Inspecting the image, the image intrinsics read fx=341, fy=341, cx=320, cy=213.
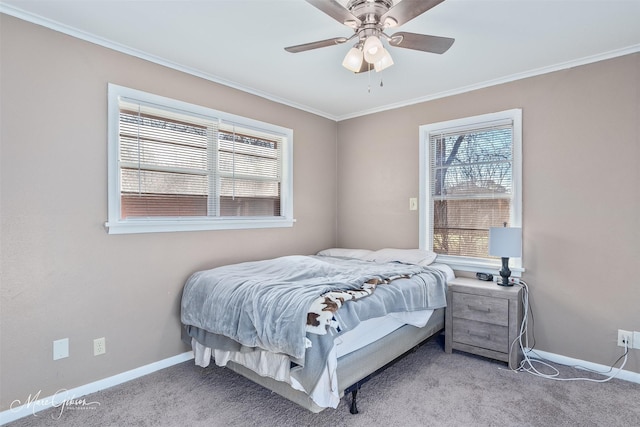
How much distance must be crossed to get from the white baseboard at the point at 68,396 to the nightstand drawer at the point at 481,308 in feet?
7.92

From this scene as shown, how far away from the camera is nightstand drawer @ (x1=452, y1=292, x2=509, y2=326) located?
8.82 ft

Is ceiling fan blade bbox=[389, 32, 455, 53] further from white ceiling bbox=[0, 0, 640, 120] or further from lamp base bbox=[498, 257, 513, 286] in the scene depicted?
lamp base bbox=[498, 257, 513, 286]

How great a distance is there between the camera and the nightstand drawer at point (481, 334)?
106 inches

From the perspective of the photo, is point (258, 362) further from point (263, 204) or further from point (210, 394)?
point (263, 204)

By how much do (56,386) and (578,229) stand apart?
391cm

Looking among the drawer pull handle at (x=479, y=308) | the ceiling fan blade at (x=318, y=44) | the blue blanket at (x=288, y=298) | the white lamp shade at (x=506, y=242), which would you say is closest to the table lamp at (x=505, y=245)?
the white lamp shade at (x=506, y=242)

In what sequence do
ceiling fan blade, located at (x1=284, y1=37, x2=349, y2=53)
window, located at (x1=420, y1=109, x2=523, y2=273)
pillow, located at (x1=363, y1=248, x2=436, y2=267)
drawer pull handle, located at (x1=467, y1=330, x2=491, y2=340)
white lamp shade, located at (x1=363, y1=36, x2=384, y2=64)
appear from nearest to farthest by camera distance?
white lamp shade, located at (x1=363, y1=36, x2=384, y2=64), ceiling fan blade, located at (x1=284, y1=37, x2=349, y2=53), drawer pull handle, located at (x1=467, y1=330, x2=491, y2=340), window, located at (x1=420, y1=109, x2=523, y2=273), pillow, located at (x1=363, y1=248, x2=436, y2=267)

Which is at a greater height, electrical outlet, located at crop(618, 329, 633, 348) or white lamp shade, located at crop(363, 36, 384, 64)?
white lamp shade, located at crop(363, 36, 384, 64)

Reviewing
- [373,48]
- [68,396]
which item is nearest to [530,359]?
[373,48]

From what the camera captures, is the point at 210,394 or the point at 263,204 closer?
the point at 210,394

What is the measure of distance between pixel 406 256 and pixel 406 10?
2.21 meters


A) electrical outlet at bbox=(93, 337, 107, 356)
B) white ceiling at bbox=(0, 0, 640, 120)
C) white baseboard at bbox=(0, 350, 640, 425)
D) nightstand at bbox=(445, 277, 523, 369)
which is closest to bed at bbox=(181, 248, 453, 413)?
nightstand at bbox=(445, 277, 523, 369)

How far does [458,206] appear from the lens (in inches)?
135

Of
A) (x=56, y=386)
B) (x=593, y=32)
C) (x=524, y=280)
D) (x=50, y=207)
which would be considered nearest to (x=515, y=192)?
(x=524, y=280)
